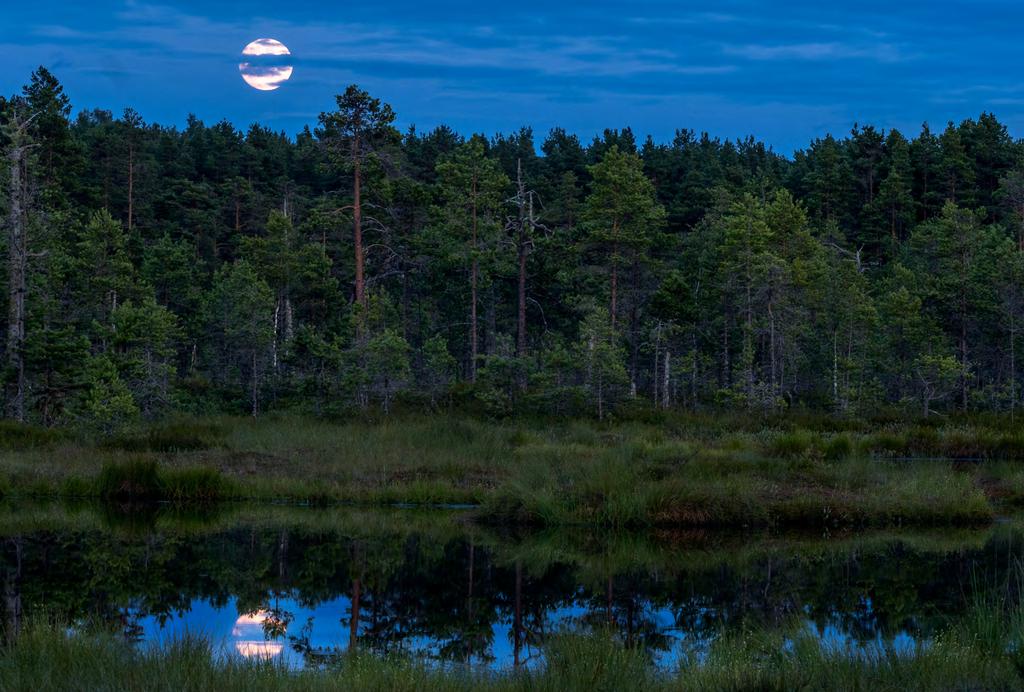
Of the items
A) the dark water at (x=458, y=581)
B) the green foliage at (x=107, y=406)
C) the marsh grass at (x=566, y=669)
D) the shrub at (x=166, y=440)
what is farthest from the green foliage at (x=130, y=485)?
the marsh grass at (x=566, y=669)

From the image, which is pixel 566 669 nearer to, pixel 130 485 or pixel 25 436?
pixel 130 485

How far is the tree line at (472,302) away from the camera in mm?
37594

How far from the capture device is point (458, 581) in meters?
15.0

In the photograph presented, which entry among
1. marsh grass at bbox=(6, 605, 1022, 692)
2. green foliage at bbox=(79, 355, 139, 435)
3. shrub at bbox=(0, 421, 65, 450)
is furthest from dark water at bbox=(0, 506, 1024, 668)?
green foliage at bbox=(79, 355, 139, 435)

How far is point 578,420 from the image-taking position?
1388 inches

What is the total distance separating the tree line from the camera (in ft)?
123

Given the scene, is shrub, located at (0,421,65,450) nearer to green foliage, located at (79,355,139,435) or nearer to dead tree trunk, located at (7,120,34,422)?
green foliage, located at (79,355,139,435)

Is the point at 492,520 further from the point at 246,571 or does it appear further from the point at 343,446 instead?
the point at 343,446

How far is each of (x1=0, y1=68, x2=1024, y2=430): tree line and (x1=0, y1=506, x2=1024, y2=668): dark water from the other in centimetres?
1258

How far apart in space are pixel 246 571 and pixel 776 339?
35764 millimetres

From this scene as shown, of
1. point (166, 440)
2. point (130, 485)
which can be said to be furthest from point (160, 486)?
point (166, 440)

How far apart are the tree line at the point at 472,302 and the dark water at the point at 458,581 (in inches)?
495

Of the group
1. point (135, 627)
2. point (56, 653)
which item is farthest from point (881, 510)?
point (56, 653)

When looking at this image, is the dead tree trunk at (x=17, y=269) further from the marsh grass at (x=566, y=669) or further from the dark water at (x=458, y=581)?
the marsh grass at (x=566, y=669)
